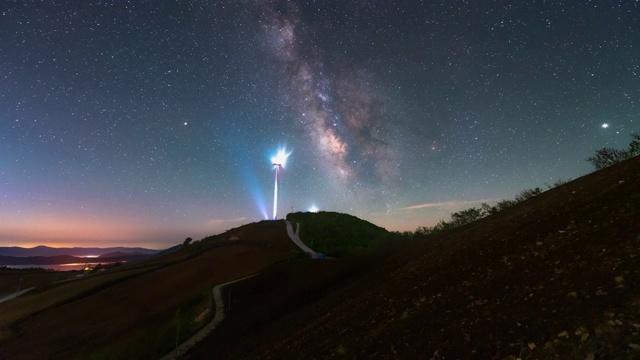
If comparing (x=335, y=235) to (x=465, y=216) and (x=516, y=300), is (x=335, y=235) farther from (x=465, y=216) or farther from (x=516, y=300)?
(x=516, y=300)

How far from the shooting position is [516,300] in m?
6.27

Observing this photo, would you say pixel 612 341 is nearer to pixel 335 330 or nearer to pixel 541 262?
pixel 541 262

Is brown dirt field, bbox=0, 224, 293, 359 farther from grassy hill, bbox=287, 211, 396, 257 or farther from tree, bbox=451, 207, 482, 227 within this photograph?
tree, bbox=451, 207, 482, 227

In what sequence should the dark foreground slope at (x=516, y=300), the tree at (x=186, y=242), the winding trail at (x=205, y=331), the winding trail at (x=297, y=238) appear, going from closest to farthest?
the dark foreground slope at (x=516, y=300)
the winding trail at (x=205, y=331)
the winding trail at (x=297, y=238)
the tree at (x=186, y=242)

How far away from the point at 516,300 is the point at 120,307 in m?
39.5

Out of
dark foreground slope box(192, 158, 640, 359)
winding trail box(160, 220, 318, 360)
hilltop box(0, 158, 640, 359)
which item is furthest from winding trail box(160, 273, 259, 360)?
dark foreground slope box(192, 158, 640, 359)

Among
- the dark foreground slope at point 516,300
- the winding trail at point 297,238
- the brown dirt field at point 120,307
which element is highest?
the winding trail at point 297,238

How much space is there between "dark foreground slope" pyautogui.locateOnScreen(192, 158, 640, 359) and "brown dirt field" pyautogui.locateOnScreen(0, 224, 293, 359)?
58.0 feet

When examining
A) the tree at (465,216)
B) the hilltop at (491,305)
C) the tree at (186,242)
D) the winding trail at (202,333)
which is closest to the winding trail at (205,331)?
the winding trail at (202,333)

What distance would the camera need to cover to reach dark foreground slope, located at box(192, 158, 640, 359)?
4.64 m

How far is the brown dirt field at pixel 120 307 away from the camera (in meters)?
26.2

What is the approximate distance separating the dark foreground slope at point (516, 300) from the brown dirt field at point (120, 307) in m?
17.7

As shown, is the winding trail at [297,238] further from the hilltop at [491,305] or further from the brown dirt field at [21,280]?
the brown dirt field at [21,280]

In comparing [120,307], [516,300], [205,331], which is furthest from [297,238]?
[516,300]
